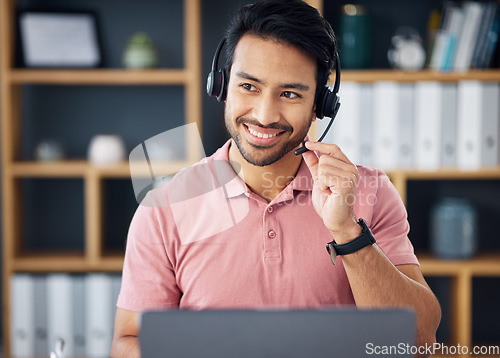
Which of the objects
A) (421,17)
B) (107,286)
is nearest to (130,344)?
(107,286)

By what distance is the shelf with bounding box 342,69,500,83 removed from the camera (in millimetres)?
2281

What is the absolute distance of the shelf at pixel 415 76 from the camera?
2281mm

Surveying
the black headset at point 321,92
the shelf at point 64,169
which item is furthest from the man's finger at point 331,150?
the shelf at point 64,169

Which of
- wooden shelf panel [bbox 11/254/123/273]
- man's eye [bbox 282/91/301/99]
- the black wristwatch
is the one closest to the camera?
the black wristwatch

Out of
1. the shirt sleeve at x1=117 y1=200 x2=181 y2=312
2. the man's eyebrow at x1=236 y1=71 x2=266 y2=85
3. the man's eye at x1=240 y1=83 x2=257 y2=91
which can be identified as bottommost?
the shirt sleeve at x1=117 y1=200 x2=181 y2=312

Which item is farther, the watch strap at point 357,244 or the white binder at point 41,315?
the white binder at point 41,315

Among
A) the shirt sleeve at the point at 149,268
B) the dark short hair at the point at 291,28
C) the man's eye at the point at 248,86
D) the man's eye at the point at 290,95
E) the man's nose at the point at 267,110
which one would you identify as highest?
the dark short hair at the point at 291,28

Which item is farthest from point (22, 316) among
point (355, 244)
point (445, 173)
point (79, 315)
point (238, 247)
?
point (445, 173)

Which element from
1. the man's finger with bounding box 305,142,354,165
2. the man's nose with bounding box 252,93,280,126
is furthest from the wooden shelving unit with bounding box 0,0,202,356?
the man's finger with bounding box 305,142,354,165

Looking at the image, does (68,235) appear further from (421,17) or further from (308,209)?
(421,17)

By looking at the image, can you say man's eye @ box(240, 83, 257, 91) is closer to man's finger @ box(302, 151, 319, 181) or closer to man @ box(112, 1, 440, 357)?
man @ box(112, 1, 440, 357)

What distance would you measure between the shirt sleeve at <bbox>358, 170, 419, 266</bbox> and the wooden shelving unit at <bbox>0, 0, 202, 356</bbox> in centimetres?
109

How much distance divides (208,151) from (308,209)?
1324 millimetres

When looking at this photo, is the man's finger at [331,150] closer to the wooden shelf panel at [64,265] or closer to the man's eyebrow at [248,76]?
the man's eyebrow at [248,76]
